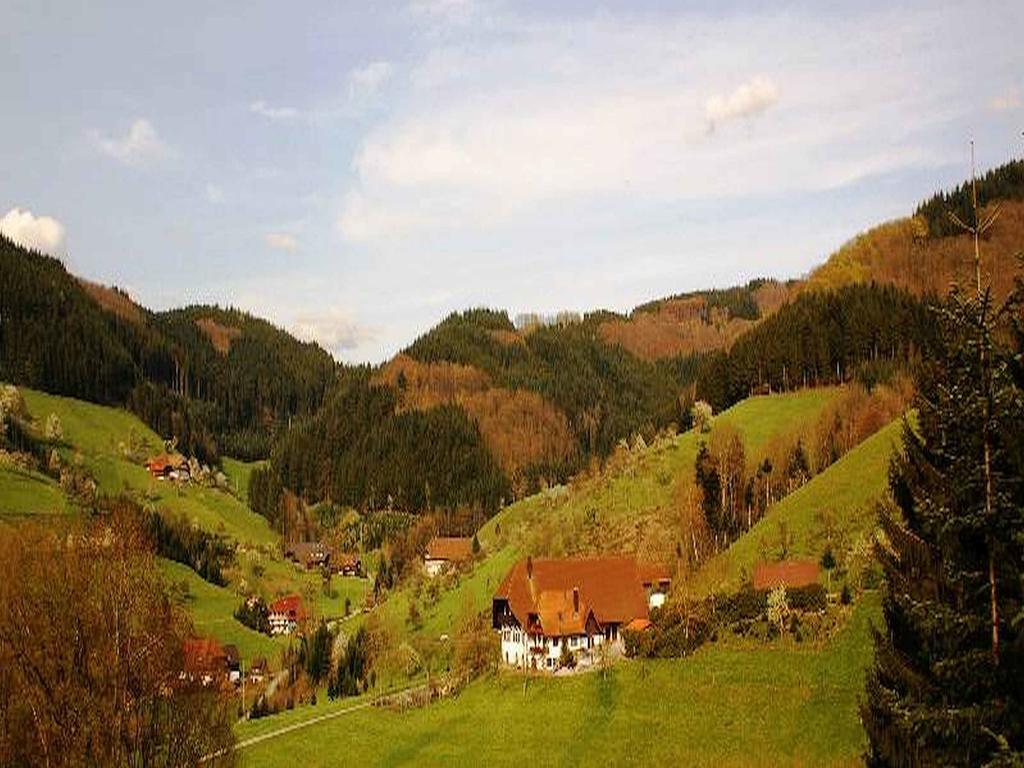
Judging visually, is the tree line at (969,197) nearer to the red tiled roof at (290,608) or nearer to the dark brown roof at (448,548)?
the dark brown roof at (448,548)

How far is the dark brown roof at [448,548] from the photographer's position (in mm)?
149375

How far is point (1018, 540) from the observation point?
58.3 ft

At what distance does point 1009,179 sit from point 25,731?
165m

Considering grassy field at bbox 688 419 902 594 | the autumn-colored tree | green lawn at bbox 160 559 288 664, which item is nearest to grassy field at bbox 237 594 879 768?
grassy field at bbox 688 419 902 594

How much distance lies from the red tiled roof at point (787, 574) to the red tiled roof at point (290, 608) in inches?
3545

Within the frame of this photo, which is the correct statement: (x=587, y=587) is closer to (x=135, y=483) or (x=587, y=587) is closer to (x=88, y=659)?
(x=88, y=659)

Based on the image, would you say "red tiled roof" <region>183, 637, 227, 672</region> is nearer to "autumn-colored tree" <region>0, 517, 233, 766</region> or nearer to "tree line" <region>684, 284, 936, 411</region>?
"autumn-colored tree" <region>0, 517, 233, 766</region>

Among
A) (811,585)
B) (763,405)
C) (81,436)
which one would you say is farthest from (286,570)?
(811,585)

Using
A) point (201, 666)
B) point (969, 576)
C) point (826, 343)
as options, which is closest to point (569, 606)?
point (201, 666)

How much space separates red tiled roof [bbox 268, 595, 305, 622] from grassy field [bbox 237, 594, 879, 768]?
251 ft

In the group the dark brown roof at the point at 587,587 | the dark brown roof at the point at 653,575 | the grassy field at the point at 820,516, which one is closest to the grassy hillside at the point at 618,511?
the dark brown roof at the point at 653,575

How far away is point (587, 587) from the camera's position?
73.6 m

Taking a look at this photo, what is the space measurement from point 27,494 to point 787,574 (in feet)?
392

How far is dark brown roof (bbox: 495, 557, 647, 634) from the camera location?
234 ft
